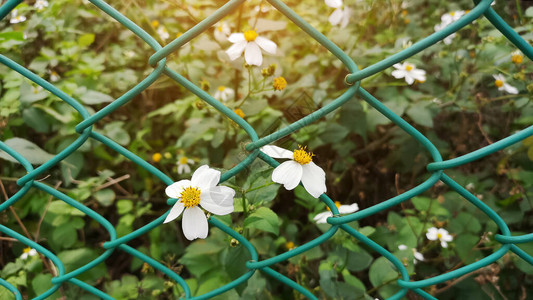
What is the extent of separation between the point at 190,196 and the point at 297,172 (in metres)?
0.18

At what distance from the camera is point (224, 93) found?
4.77 feet

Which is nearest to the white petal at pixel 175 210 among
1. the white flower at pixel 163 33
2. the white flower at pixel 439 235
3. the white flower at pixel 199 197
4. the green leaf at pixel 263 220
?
the white flower at pixel 199 197

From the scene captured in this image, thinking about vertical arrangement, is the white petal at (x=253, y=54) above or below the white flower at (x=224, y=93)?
below

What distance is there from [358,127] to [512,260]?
66cm

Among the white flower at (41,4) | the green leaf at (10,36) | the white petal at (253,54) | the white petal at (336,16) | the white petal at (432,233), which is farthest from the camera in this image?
the white flower at (41,4)

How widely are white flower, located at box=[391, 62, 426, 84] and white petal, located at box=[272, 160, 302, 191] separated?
35.7 inches

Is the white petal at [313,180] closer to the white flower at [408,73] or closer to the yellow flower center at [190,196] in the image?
the yellow flower center at [190,196]

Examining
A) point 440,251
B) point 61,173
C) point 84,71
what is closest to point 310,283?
point 440,251

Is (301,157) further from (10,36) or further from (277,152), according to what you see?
(10,36)

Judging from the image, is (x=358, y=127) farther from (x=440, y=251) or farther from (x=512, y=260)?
(x=512, y=260)

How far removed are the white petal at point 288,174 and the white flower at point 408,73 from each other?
2.98ft

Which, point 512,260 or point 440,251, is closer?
point 512,260

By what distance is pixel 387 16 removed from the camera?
1916 mm

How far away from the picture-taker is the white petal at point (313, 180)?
2.06 ft
